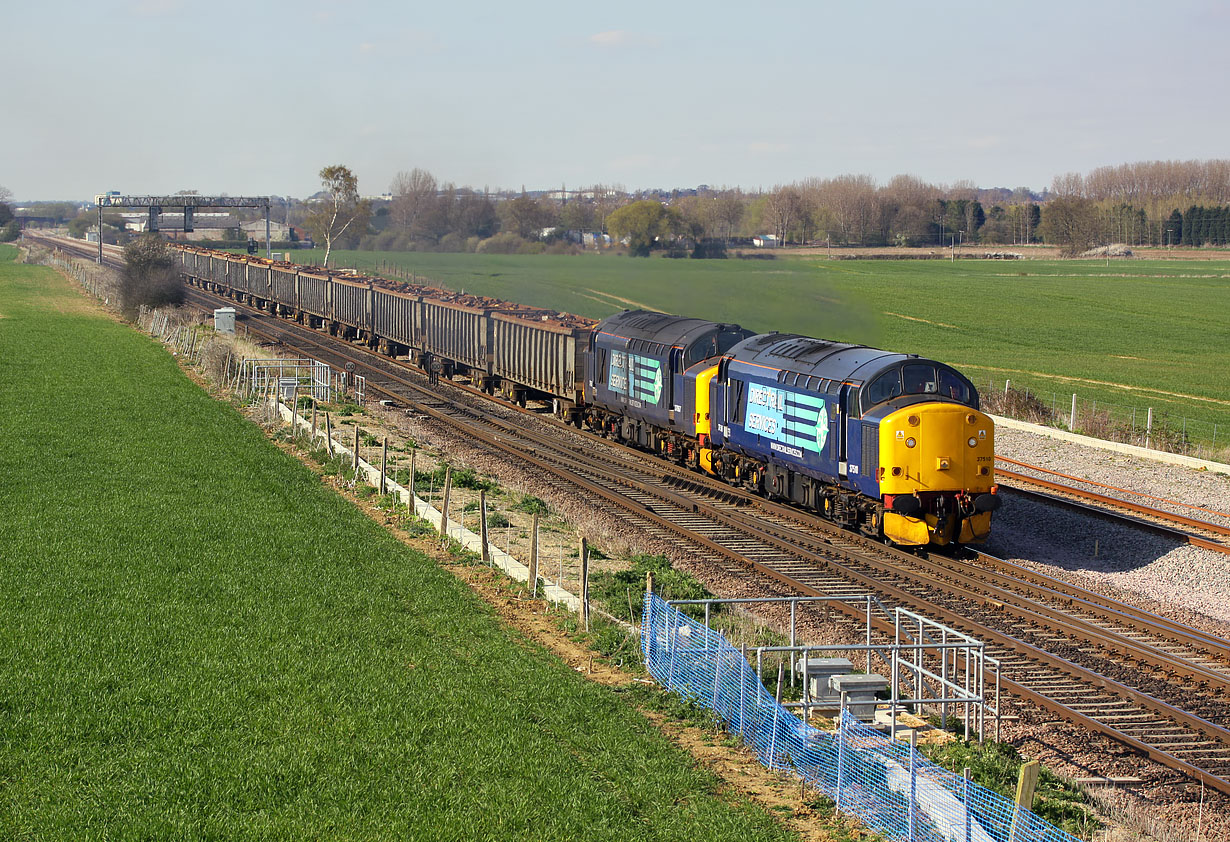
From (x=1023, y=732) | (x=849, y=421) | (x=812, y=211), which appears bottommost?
(x=1023, y=732)

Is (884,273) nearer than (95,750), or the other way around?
(95,750)

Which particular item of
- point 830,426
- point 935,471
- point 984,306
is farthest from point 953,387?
point 984,306

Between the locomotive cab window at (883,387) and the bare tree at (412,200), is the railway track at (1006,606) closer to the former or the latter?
the locomotive cab window at (883,387)

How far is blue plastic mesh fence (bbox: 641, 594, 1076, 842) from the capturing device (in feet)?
33.9

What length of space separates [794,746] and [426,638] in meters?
6.07

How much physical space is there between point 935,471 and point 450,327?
31.3m

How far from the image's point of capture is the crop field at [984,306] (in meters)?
54.2

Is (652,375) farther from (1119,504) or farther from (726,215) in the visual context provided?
(726,215)

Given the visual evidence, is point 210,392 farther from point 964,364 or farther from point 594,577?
point 964,364

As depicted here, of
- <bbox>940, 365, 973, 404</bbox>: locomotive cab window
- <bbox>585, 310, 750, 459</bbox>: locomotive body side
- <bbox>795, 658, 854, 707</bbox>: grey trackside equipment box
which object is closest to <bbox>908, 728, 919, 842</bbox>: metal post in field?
<bbox>795, 658, 854, 707</bbox>: grey trackside equipment box

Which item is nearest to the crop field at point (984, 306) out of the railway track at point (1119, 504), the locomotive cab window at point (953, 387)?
the railway track at point (1119, 504)

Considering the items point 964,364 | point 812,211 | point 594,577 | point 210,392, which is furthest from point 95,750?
point 812,211

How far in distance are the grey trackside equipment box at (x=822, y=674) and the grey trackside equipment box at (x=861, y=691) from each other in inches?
9.8

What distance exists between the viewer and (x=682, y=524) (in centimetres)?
2583
